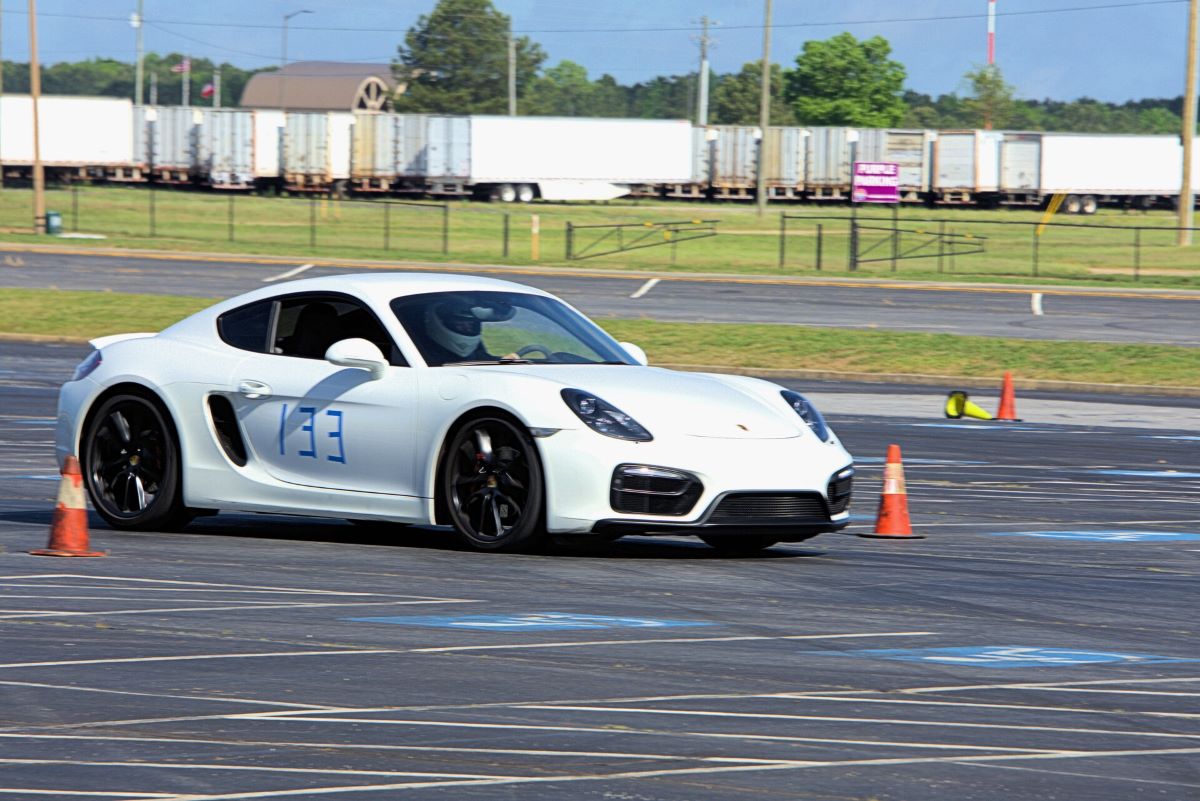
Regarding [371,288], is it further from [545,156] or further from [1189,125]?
[545,156]

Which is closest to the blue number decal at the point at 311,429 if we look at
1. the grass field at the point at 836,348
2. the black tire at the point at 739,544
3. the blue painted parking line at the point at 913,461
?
the black tire at the point at 739,544

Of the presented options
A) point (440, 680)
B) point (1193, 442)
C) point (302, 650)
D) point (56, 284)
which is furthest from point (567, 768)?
point (56, 284)

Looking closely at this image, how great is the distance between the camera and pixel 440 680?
22.8 ft

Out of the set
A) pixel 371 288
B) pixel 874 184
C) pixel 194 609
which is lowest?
pixel 194 609

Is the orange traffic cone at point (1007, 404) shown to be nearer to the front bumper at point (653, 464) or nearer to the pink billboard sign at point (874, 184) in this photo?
the front bumper at point (653, 464)

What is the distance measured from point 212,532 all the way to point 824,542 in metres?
3.55

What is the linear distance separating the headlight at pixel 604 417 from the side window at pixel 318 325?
139 centimetres

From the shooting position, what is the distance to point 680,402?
10.4m

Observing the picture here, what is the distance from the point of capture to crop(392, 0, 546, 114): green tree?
156 m

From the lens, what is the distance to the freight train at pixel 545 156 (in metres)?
81.6

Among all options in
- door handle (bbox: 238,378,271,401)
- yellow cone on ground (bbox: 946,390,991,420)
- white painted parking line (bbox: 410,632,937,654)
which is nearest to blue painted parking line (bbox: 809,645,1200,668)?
white painted parking line (bbox: 410,632,937,654)

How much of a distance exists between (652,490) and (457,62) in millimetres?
152056

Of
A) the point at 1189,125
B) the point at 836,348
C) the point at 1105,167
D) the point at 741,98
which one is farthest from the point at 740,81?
the point at 836,348

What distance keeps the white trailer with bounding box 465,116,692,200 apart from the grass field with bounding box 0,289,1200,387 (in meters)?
47.5
